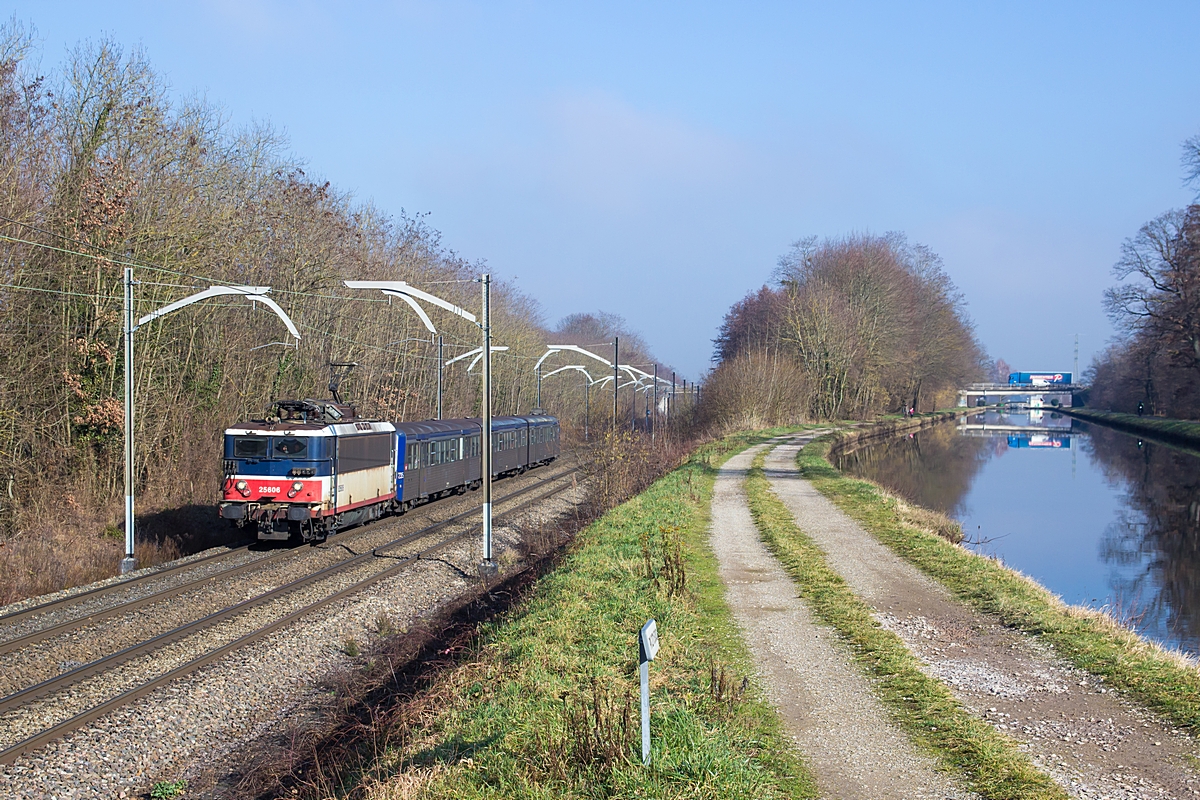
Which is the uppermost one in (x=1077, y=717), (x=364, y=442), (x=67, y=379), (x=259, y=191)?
(x=259, y=191)

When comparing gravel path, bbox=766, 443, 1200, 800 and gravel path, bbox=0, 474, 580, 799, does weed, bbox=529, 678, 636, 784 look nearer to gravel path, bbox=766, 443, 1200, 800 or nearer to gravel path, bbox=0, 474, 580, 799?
gravel path, bbox=766, 443, 1200, 800

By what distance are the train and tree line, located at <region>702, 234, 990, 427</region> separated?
32531 millimetres

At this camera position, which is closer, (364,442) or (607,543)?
(607,543)

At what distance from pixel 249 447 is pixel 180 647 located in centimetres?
813

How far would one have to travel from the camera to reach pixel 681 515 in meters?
19.0

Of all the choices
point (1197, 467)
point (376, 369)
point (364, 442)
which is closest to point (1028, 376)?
point (1197, 467)

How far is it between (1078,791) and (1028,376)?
180611mm

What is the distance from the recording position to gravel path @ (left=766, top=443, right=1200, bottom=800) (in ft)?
20.7

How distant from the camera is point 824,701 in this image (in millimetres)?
7918

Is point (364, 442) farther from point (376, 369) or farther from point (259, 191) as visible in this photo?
point (376, 369)

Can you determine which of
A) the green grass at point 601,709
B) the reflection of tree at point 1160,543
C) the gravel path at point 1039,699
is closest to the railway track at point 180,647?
the green grass at point 601,709

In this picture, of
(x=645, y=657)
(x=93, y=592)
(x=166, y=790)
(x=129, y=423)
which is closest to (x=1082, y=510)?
(x=129, y=423)

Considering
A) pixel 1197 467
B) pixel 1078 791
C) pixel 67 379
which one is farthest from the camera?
pixel 1197 467

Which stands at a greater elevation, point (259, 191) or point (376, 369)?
point (259, 191)
